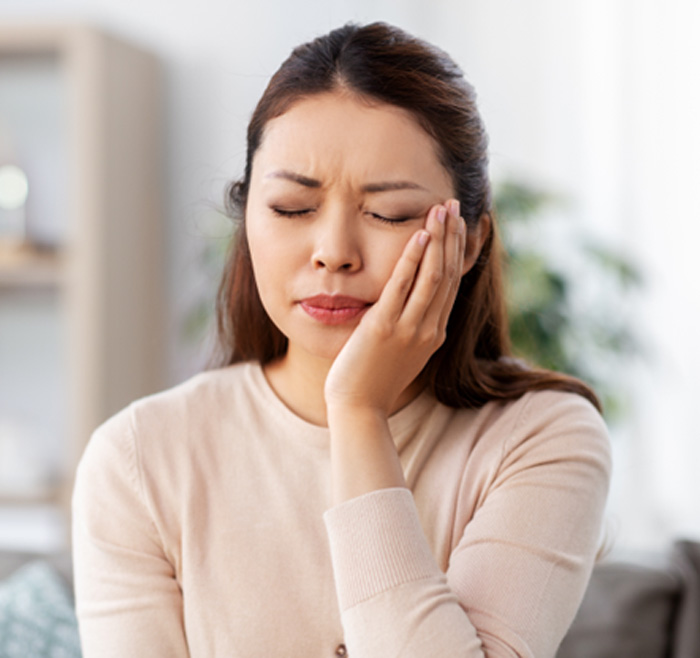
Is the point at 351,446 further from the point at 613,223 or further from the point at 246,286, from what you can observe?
the point at 613,223

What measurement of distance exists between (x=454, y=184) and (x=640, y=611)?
3.44ft

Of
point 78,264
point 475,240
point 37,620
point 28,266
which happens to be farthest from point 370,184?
point 28,266

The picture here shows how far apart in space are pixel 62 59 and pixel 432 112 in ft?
7.37

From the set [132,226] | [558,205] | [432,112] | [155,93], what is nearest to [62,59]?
[155,93]

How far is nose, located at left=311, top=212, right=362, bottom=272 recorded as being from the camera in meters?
1.11

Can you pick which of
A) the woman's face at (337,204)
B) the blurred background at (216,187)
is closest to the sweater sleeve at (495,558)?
the woman's face at (337,204)

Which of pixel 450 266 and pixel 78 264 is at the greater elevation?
pixel 450 266

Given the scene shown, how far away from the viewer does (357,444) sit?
110cm

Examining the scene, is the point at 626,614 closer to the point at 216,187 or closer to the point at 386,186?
the point at 386,186

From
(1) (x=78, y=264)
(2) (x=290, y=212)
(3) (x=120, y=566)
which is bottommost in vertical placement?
(3) (x=120, y=566)

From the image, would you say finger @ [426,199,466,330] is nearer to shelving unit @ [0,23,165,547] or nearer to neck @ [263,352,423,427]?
neck @ [263,352,423,427]

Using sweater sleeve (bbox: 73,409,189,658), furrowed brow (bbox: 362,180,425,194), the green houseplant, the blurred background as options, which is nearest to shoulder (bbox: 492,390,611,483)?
furrowed brow (bbox: 362,180,425,194)

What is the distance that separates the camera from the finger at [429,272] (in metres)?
1.12

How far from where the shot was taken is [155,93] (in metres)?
3.13
